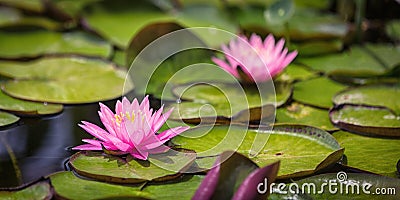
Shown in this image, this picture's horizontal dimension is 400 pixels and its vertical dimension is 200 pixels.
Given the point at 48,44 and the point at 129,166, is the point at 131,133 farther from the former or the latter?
the point at 48,44

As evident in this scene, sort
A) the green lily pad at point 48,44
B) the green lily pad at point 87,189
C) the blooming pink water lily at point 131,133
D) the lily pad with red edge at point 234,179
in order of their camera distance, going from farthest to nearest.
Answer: the green lily pad at point 48,44 → the blooming pink water lily at point 131,133 → the green lily pad at point 87,189 → the lily pad with red edge at point 234,179

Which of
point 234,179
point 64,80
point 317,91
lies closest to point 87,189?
point 234,179

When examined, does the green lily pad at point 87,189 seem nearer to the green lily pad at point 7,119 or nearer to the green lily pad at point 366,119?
the green lily pad at point 7,119

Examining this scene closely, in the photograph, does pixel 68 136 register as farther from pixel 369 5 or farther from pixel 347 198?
pixel 369 5

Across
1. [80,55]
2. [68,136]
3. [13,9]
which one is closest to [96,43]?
[80,55]

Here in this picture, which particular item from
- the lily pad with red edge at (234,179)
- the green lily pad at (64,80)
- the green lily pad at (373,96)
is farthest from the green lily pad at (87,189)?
the green lily pad at (373,96)
